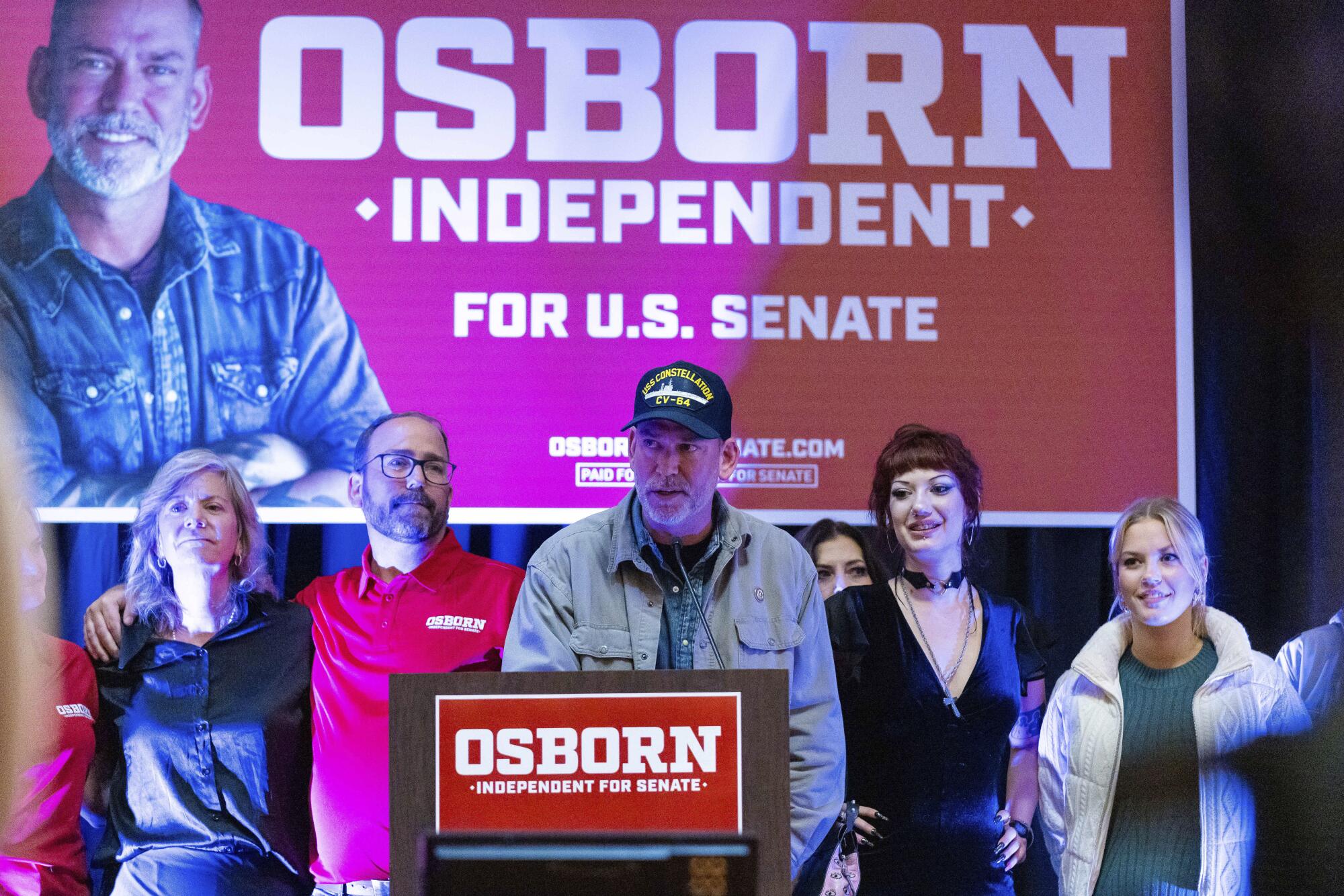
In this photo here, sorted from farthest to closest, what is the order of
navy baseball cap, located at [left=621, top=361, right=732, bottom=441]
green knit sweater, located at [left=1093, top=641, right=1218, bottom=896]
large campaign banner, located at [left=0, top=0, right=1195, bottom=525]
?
large campaign banner, located at [left=0, top=0, right=1195, bottom=525]
green knit sweater, located at [left=1093, top=641, right=1218, bottom=896]
navy baseball cap, located at [left=621, top=361, right=732, bottom=441]

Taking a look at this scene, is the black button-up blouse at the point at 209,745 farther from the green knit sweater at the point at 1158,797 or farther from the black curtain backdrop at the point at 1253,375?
the green knit sweater at the point at 1158,797

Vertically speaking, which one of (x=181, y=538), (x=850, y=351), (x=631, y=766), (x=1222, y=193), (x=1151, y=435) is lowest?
(x=631, y=766)

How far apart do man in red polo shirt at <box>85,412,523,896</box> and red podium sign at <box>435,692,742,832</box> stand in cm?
149

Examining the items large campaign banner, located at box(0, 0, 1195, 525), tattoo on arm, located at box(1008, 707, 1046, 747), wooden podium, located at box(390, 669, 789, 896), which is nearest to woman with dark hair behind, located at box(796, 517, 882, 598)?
large campaign banner, located at box(0, 0, 1195, 525)

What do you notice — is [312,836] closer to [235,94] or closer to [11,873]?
[11,873]

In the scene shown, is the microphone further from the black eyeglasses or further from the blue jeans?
the blue jeans

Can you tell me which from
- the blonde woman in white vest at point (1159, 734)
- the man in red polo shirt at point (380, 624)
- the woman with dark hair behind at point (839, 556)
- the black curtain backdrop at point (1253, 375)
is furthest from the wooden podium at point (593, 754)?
the black curtain backdrop at point (1253, 375)

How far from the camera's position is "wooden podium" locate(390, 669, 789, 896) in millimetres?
1679

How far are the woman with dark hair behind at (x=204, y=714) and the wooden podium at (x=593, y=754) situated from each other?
168cm

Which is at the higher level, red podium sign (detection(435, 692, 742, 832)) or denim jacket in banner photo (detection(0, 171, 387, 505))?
denim jacket in banner photo (detection(0, 171, 387, 505))

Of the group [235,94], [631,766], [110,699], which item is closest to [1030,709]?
[631,766]

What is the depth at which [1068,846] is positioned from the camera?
338 centimetres

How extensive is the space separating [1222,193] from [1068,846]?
2.23m

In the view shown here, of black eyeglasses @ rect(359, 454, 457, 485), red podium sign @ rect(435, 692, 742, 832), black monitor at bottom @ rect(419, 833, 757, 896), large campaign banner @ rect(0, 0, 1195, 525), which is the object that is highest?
large campaign banner @ rect(0, 0, 1195, 525)
